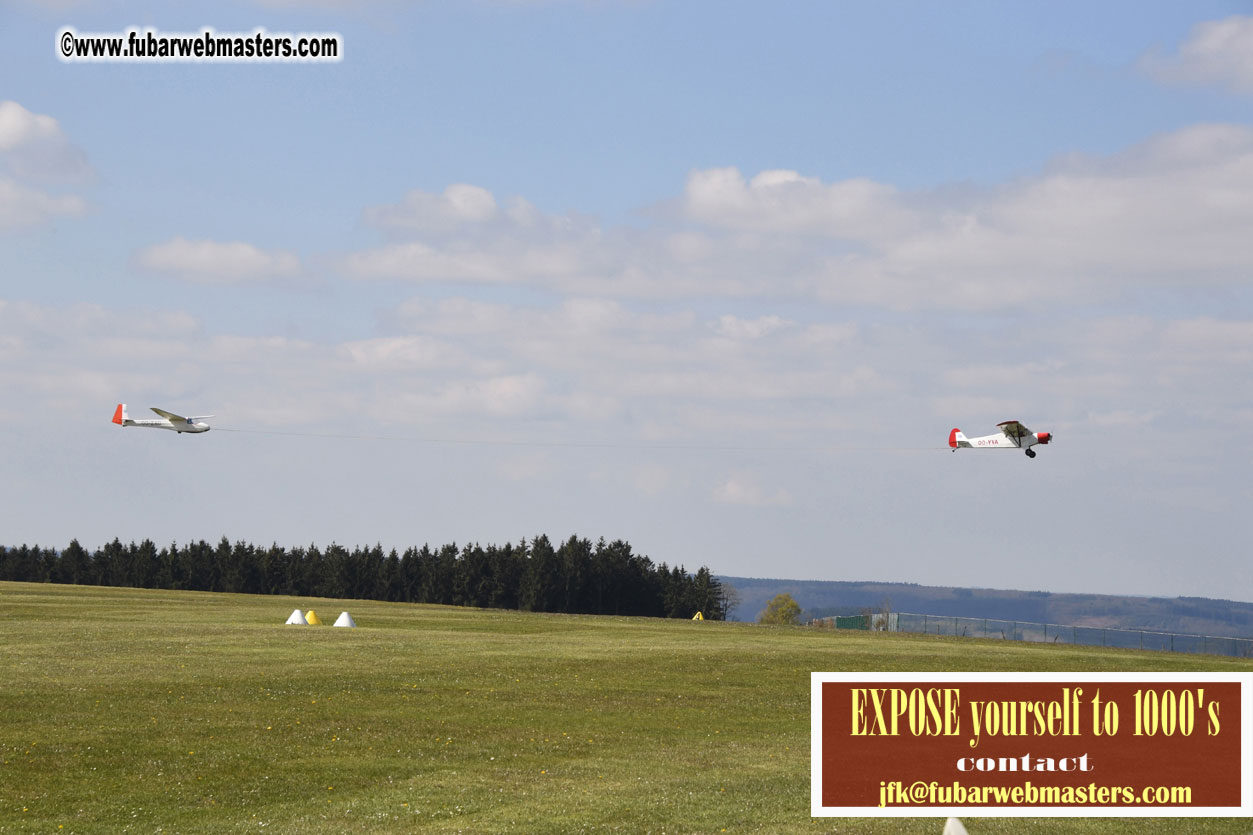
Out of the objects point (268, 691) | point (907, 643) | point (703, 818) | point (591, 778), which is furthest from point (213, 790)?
point (907, 643)

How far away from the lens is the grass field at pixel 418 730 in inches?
907

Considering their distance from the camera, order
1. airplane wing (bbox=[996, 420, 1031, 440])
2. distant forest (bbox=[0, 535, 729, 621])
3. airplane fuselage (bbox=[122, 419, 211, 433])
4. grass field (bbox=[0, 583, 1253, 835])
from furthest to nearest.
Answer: distant forest (bbox=[0, 535, 729, 621]) < airplane fuselage (bbox=[122, 419, 211, 433]) < airplane wing (bbox=[996, 420, 1031, 440]) < grass field (bbox=[0, 583, 1253, 835])

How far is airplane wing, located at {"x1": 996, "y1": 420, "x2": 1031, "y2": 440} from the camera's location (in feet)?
138

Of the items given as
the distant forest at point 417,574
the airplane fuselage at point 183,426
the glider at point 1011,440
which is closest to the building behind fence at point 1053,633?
the glider at point 1011,440

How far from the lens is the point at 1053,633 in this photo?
79000 millimetres

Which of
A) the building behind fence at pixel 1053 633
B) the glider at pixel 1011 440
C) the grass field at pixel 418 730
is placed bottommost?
the building behind fence at pixel 1053 633

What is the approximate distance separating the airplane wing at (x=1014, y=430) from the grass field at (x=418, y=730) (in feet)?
37.3

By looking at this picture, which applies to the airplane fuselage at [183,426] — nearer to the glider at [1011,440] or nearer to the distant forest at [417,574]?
the glider at [1011,440]

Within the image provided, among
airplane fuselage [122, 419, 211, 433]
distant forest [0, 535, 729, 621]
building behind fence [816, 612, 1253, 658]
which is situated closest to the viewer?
airplane fuselage [122, 419, 211, 433]

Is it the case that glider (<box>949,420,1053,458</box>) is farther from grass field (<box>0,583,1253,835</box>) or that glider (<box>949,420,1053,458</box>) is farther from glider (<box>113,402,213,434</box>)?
glider (<box>113,402,213,434</box>)

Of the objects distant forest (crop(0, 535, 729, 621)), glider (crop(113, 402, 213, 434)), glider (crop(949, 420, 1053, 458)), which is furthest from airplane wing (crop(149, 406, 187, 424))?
distant forest (crop(0, 535, 729, 621))

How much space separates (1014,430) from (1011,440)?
1.08 metres

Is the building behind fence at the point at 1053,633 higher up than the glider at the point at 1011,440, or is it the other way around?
the glider at the point at 1011,440

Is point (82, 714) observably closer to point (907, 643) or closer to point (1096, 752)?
point (1096, 752)
